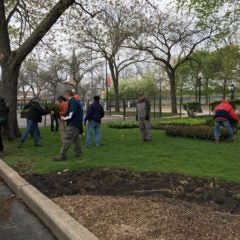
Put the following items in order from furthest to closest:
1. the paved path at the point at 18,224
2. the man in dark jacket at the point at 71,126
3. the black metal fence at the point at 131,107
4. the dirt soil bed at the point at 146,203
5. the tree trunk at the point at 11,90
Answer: the black metal fence at the point at 131,107, the tree trunk at the point at 11,90, the man in dark jacket at the point at 71,126, the paved path at the point at 18,224, the dirt soil bed at the point at 146,203

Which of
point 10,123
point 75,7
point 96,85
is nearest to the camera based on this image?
point 10,123

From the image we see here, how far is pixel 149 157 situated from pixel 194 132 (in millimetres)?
5214

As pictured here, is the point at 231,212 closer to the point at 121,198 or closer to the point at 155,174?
the point at 121,198

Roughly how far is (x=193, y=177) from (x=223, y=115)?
6918 millimetres

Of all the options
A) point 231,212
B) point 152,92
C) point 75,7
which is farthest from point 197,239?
point 152,92

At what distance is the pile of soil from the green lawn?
0.56 m

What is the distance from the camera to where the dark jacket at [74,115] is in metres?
11.5

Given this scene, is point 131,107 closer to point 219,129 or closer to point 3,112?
point 219,129

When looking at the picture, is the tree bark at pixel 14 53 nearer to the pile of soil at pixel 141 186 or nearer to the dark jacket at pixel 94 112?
the dark jacket at pixel 94 112

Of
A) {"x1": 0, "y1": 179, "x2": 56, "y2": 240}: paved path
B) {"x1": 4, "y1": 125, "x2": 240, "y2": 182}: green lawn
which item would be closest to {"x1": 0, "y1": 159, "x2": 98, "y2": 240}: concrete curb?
{"x1": 0, "y1": 179, "x2": 56, "y2": 240}: paved path

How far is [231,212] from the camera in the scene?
6262 mm

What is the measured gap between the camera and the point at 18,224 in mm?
6500

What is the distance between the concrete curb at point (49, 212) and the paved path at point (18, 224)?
0.30 ft

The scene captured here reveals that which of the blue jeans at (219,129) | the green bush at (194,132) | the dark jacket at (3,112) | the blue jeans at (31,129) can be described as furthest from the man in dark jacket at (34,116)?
the blue jeans at (219,129)
